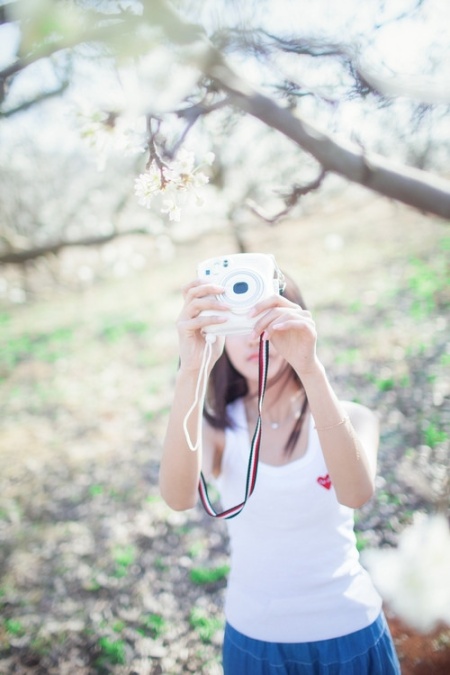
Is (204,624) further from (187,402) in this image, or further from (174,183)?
(174,183)

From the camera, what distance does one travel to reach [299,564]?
1334 millimetres


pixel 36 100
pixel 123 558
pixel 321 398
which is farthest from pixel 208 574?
pixel 36 100

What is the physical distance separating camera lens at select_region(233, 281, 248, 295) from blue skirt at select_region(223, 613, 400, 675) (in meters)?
0.97

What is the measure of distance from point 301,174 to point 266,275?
3155mm

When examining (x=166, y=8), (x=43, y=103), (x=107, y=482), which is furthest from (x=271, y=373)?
(x=107, y=482)

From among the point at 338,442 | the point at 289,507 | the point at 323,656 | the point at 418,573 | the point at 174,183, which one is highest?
the point at 174,183

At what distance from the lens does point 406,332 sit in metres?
Answer: 4.98

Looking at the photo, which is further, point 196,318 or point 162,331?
point 162,331

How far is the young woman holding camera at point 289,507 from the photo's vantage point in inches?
45.6

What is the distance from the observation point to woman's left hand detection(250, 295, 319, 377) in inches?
42.6

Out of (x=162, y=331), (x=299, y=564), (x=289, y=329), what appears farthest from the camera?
(x=162, y=331)

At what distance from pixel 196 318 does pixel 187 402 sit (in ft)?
0.71

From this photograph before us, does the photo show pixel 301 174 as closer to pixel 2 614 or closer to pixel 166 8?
pixel 166 8

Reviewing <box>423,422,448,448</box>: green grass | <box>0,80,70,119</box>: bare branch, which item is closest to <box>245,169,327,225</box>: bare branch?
<box>0,80,70,119</box>: bare branch
